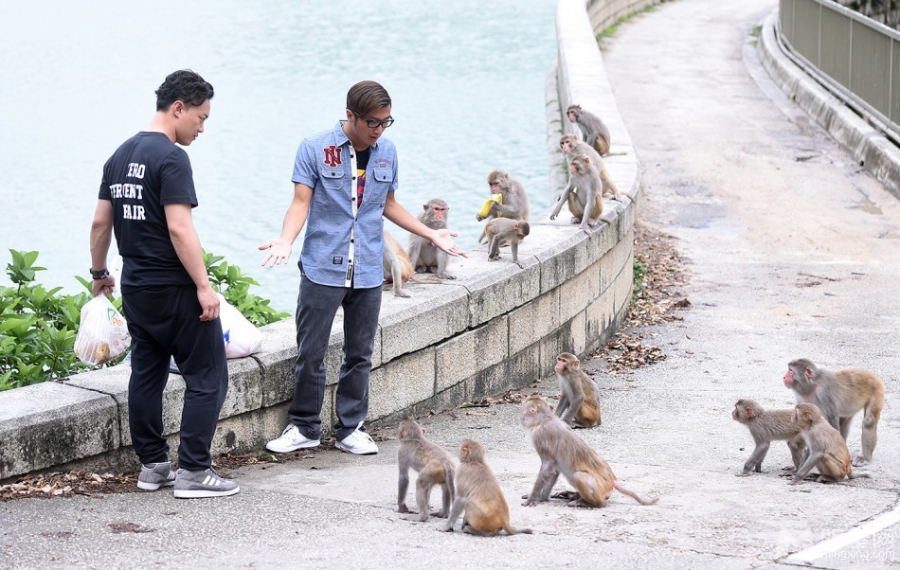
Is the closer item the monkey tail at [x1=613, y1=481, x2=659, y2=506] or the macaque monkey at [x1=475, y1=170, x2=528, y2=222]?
the monkey tail at [x1=613, y1=481, x2=659, y2=506]

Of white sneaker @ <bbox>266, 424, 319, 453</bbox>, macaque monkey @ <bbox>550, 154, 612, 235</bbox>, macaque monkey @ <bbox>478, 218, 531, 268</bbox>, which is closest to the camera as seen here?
→ white sneaker @ <bbox>266, 424, 319, 453</bbox>

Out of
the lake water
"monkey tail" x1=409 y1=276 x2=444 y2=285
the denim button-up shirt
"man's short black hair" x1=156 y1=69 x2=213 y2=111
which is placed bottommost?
the lake water

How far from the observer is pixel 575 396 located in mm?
7469

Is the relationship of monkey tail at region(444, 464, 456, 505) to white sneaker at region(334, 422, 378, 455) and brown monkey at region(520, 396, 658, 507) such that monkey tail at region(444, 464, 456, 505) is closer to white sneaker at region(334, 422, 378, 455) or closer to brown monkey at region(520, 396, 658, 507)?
brown monkey at region(520, 396, 658, 507)

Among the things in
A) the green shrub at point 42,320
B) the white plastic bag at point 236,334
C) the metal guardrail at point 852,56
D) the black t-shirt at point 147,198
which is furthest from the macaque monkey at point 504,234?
the metal guardrail at point 852,56

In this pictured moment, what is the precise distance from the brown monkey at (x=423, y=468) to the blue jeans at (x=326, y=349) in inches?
38.5

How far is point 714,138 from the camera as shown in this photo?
19641 millimetres

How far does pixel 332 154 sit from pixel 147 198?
123 centimetres

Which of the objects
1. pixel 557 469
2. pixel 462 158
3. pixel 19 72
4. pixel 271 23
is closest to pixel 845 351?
pixel 557 469

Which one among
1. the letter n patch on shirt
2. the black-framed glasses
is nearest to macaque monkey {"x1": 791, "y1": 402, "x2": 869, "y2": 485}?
the black-framed glasses

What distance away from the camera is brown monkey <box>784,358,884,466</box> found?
260 inches

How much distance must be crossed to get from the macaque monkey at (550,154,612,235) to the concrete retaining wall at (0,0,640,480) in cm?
13

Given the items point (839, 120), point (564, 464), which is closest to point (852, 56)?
point (839, 120)

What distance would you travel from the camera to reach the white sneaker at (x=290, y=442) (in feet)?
20.9
